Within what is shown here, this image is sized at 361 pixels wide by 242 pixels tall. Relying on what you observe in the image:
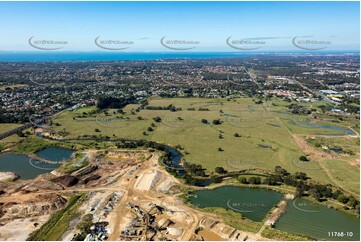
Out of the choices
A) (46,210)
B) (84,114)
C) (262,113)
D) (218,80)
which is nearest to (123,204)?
(46,210)

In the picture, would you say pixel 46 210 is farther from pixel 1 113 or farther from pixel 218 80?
pixel 218 80

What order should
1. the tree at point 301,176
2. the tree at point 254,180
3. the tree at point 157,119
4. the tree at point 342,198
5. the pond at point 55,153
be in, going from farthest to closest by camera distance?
the tree at point 157,119 < the pond at point 55,153 < the tree at point 301,176 < the tree at point 254,180 < the tree at point 342,198

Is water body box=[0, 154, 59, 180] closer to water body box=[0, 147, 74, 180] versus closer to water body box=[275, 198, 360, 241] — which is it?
water body box=[0, 147, 74, 180]

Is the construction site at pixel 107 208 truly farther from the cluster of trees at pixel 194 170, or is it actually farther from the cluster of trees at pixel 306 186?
the cluster of trees at pixel 306 186

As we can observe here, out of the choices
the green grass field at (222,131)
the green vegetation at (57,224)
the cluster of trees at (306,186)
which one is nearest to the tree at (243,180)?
the cluster of trees at (306,186)

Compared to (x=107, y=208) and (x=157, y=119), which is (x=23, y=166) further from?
(x=157, y=119)

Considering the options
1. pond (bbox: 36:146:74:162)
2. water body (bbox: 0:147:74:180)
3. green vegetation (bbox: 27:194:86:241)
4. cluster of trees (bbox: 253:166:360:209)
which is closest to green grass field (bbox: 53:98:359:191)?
cluster of trees (bbox: 253:166:360:209)
